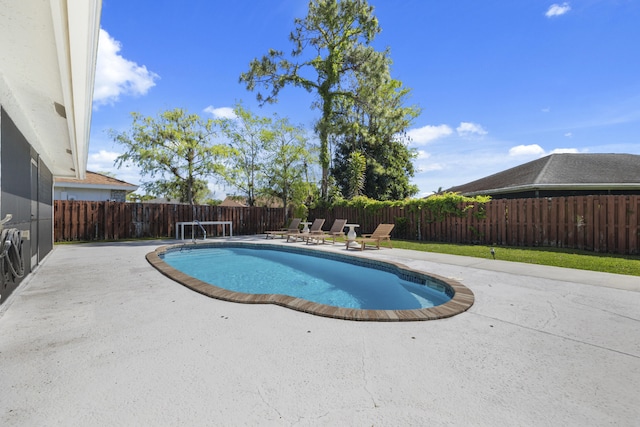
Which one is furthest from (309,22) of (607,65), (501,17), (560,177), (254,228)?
(560,177)

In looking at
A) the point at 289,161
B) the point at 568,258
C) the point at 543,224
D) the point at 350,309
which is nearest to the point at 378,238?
the point at 568,258

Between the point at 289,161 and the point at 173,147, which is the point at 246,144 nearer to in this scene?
the point at 289,161

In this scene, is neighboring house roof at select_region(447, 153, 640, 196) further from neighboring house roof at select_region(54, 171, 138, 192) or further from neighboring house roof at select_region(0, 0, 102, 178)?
neighboring house roof at select_region(54, 171, 138, 192)

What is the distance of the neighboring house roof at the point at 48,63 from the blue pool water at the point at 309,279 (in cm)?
381

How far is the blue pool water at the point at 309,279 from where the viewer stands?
4805 mm

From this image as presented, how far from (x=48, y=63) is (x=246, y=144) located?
53.5 ft

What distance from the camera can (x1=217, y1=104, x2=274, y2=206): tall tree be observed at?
18297mm

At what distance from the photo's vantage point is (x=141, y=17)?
6.40 m

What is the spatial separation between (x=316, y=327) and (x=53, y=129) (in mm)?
5782

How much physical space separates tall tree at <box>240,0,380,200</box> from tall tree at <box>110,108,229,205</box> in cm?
412

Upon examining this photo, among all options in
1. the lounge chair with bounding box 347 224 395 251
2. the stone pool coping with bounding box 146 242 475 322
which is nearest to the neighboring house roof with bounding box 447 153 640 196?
the lounge chair with bounding box 347 224 395 251

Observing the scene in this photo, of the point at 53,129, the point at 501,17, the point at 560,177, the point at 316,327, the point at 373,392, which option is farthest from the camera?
the point at 560,177

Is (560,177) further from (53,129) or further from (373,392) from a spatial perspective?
(53,129)

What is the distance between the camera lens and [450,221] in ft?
37.4
